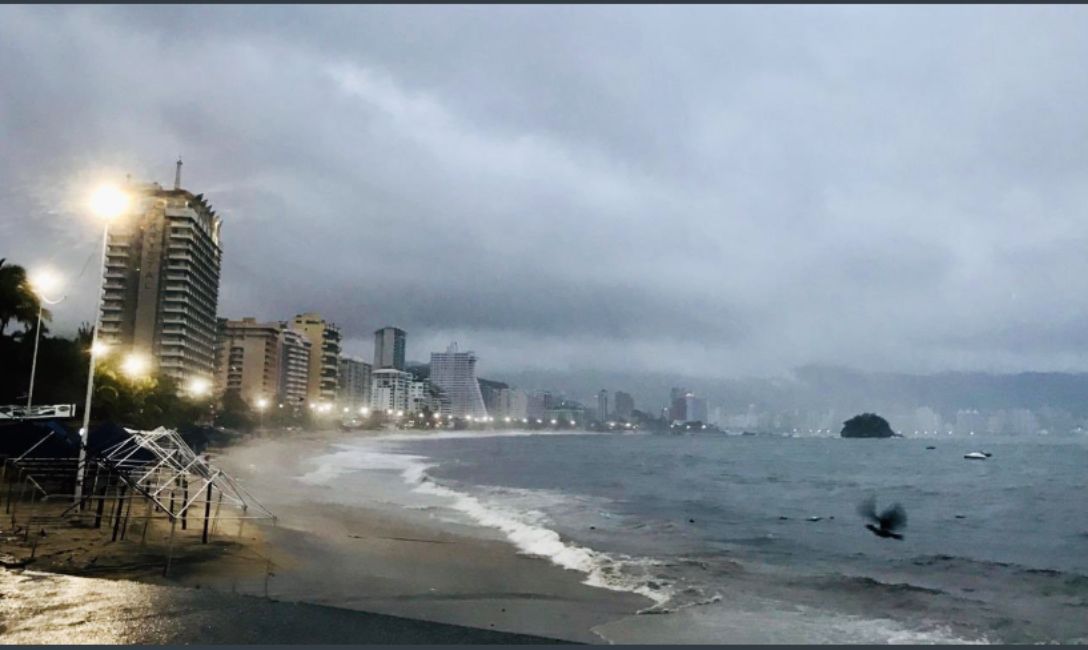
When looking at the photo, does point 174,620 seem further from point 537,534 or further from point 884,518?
point 884,518

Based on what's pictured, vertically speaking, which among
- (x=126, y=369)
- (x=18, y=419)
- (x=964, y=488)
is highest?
(x=126, y=369)

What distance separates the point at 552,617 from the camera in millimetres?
14891

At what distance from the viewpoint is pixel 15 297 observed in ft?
162

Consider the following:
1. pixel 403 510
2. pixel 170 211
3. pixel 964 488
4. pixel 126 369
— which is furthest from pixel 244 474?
pixel 170 211

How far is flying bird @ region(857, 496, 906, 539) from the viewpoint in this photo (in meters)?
35.0

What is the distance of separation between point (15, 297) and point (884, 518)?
185ft

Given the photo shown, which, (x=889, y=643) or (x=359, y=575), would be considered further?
(x=359, y=575)

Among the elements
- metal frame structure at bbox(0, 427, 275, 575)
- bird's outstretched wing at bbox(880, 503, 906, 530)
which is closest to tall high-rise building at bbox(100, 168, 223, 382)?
metal frame structure at bbox(0, 427, 275, 575)

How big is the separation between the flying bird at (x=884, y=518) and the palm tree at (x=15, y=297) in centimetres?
5468

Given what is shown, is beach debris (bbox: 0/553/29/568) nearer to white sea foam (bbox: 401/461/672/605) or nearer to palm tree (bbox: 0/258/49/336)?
white sea foam (bbox: 401/461/672/605)

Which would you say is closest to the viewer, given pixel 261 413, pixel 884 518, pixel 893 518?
pixel 893 518

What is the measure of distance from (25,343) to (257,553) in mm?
49158

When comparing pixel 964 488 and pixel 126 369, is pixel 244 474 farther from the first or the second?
pixel 964 488

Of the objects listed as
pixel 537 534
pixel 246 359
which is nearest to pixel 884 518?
pixel 537 534
